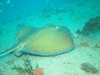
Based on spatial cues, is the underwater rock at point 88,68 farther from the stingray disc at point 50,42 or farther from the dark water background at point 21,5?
the dark water background at point 21,5

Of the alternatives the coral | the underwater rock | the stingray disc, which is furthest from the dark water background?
the underwater rock

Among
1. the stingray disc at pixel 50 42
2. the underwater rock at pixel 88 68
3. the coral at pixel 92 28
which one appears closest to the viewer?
the underwater rock at pixel 88 68

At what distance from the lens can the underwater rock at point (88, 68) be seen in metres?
5.11

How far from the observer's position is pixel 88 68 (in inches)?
208

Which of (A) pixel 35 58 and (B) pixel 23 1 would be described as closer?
(A) pixel 35 58

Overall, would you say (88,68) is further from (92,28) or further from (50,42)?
(92,28)

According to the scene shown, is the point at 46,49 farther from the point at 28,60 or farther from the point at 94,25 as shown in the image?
the point at 94,25

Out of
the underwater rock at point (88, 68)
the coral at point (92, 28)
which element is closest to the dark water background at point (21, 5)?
the coral at point (92, 28)

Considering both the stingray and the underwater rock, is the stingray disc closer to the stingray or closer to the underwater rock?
the stingray

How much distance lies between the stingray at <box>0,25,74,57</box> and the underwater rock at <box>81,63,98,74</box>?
917 mm

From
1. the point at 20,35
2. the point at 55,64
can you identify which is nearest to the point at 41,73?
the point at 55,64

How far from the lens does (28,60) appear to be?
6195 mm

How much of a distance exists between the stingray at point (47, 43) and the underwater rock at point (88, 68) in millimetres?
917

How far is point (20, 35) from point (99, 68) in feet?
15.4
